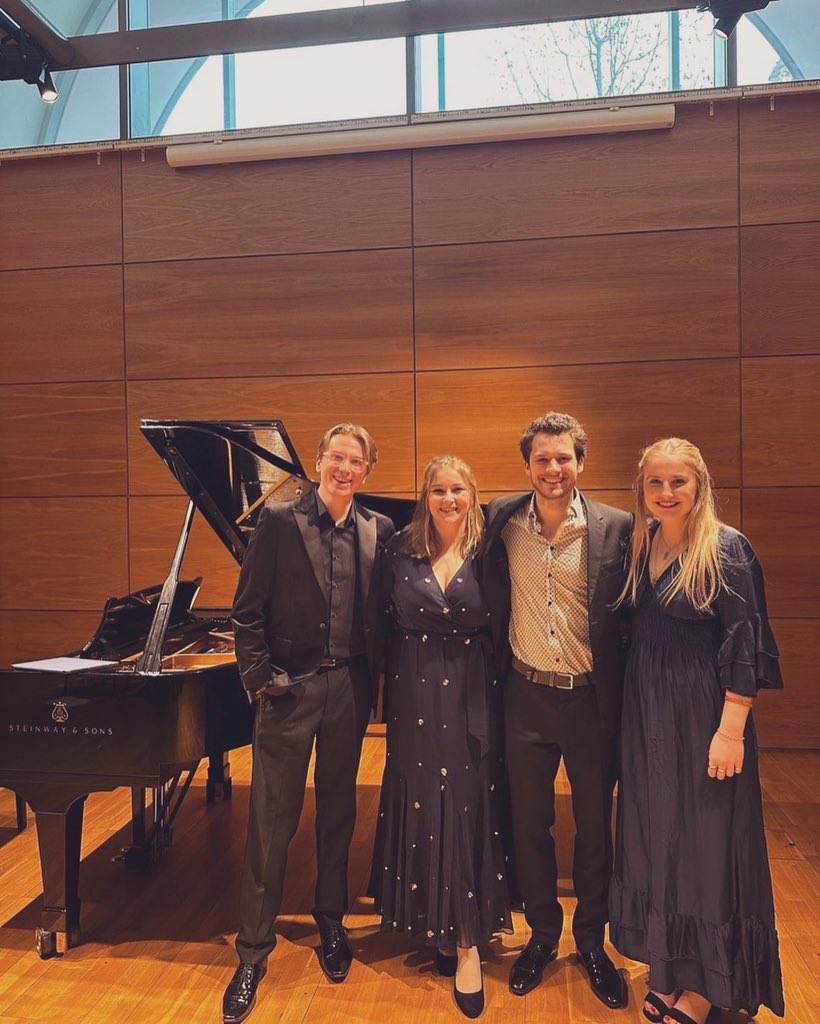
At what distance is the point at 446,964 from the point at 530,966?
9.2 inches

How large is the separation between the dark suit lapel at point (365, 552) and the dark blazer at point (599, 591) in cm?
33

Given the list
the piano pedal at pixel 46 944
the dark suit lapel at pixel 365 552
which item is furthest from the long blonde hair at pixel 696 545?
the piano pedal at pixel 46 944

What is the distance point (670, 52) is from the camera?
408 centimetres

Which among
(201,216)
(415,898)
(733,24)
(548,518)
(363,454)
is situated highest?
(733,24)

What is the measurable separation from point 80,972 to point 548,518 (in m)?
1.81

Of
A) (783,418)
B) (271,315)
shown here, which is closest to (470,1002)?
(783,418)

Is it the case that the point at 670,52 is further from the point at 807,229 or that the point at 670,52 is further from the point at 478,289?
the point at 478,289

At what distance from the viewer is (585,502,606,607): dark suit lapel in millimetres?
1848

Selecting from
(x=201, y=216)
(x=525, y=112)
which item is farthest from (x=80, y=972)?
(x=525, y=112)

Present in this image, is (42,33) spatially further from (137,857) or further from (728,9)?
(137,857)

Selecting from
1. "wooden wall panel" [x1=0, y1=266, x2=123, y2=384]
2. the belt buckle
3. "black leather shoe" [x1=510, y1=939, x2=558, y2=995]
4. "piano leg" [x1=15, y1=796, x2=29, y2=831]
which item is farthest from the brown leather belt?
"wooden wall panel" [x1=0, y1=266, x2=123, y2=384]

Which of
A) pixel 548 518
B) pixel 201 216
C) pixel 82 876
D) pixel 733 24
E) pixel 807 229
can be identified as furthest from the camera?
pixel 201 216

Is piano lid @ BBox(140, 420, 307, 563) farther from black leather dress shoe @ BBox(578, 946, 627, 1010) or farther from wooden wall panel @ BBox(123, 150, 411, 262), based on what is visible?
wooden wall panel @ BBox(123, 150, 411, 262)

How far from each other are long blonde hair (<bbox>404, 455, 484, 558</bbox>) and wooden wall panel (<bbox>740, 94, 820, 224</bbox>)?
9.97ft
